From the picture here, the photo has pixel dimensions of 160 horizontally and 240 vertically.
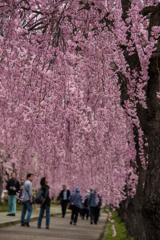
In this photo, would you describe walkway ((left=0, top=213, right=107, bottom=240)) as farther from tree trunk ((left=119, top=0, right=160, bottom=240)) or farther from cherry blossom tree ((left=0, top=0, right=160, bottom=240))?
tree trunk ((left=119, top=0, right=160, bottom=240))

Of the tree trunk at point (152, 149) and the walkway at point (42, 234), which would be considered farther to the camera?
the walkway at point (42, 234)

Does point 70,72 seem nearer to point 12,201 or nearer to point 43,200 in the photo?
point 43,200

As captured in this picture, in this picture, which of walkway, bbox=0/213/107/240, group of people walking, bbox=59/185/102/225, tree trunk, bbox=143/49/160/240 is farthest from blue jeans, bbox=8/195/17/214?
tree trunk, bbox=143/49/160/240

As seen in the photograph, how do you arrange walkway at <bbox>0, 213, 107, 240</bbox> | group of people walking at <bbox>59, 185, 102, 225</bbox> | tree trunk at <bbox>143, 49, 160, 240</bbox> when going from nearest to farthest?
1. tree trunk at <bbox>143, 49, 160, 240</bbox>
2. walkway at <bbox>0, 213, 107, 240</bbox>
3. group of people walking at <bbox>59, 185, 102, 225</bbox>

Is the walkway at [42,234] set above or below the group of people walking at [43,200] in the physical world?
below

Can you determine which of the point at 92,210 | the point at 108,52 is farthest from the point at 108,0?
the point at 92,210

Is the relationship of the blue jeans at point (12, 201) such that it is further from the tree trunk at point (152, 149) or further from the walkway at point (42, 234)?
the tree trunk at point (152, 149)

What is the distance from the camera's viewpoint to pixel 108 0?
6840 millimetres

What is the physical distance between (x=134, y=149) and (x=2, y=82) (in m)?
4.86

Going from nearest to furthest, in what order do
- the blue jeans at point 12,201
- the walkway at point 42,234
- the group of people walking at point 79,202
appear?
the walkway at point 42,234 < the group of people walking at point 79,202 < the blue jeans at point 12,201

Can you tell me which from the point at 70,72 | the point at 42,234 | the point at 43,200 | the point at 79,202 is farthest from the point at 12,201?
the point at 70,72

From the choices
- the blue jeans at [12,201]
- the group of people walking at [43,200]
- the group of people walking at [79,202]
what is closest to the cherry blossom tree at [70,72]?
the group of people walking at [43,200]

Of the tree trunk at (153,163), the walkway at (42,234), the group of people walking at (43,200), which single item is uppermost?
the tree trunk at (153,163)

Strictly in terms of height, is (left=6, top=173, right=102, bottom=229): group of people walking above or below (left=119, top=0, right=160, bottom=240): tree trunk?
below
